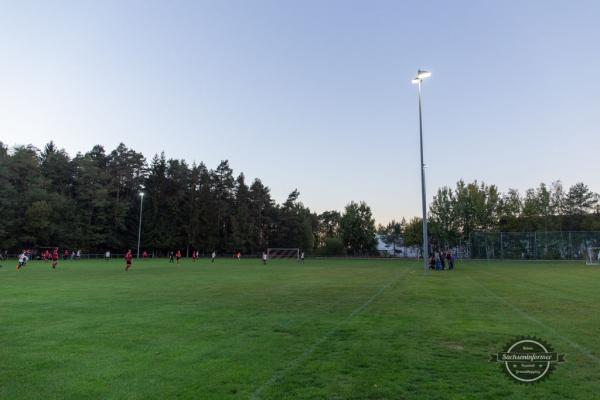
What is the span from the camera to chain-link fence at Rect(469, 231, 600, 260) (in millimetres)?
57625

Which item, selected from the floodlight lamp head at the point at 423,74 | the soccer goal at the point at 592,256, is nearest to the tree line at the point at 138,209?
the soccer goal at the point at 592,256

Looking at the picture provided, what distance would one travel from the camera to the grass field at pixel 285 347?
538cm

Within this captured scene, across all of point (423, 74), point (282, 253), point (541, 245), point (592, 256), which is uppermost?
point (423, 74)

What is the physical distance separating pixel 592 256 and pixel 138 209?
77916mm

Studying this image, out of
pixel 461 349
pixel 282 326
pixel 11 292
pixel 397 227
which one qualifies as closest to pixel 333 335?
pixel 282 326

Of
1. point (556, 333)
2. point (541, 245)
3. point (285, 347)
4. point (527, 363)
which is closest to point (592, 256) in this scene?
point (541, 245)

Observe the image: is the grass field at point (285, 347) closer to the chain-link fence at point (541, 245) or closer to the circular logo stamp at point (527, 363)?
the circular logo stamp at point (527, 363)

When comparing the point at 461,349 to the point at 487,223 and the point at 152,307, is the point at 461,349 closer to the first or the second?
the point at 152,307

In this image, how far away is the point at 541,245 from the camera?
60.0 metres

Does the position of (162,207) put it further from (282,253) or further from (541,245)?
(541,245)

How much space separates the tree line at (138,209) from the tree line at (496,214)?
24.5 m

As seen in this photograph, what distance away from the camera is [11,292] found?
1670cm

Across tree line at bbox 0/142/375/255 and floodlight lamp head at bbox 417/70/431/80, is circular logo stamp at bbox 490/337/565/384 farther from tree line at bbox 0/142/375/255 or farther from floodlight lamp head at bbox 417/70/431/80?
tree line at bbox 0/142/375/255

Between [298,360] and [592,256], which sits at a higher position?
[592,256]
